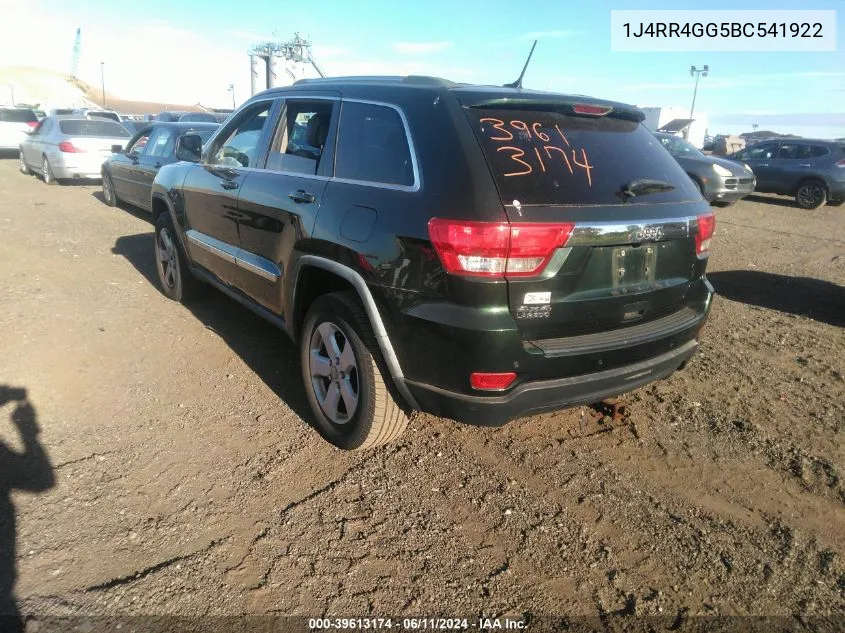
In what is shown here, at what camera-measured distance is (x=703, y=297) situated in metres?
3.19

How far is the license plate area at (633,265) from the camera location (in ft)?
8.59

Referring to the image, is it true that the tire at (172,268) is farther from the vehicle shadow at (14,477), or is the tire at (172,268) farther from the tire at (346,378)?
the tire at (346,378)

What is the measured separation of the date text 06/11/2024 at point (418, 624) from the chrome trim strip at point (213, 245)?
2.61 meters

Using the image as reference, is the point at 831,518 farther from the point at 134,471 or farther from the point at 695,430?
the point at 134,471

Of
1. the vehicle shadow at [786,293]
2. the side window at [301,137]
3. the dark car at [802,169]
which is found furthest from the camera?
the dark car at [802,169]

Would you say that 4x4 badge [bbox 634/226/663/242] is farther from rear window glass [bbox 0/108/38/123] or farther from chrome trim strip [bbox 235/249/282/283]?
rear window glass [bbox 0/108/38/123]


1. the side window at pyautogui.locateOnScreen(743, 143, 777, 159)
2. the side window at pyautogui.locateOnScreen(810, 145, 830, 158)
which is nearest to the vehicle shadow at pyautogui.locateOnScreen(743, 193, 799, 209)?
the side window at pyautogui.locateOnScreen(743, 143, 777, 159)

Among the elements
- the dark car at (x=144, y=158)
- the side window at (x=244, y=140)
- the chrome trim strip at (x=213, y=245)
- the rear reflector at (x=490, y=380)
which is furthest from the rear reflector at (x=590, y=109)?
the dark car at (x=144, y=158)

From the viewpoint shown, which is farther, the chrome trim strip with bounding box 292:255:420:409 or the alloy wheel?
the alloy wheel

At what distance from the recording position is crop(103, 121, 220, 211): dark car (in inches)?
334

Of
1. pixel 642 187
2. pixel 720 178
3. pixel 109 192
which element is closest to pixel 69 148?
pixel 109 192

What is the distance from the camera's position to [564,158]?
2.69 metres

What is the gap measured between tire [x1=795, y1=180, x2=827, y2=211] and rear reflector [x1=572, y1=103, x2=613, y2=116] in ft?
46.2

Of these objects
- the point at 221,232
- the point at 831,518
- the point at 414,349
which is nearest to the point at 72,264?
the point at 221,232
